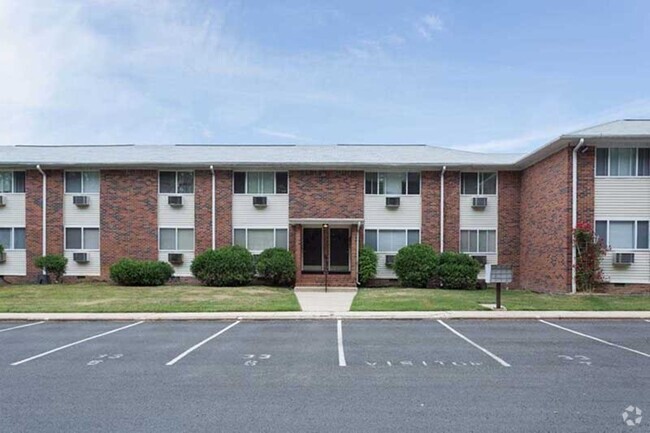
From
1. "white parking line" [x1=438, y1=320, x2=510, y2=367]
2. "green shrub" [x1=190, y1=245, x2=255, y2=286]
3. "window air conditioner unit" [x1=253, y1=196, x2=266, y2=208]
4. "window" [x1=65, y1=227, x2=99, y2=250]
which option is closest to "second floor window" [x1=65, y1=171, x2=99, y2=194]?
"window" [x1=65, y1=227, x2=99, y2=250]

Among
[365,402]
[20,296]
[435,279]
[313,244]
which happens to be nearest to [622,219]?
[435,279]

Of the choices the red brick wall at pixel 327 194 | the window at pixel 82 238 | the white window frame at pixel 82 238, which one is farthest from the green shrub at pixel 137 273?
the red brick wall at pixel 327 194

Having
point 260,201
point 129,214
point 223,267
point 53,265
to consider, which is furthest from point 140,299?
point 53,265

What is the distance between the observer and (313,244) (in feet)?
74.7

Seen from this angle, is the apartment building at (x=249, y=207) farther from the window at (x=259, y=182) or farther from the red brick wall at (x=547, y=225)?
the red brick wall at (x=547, y=225)

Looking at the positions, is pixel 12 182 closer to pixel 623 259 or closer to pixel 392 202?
pixel 392 202

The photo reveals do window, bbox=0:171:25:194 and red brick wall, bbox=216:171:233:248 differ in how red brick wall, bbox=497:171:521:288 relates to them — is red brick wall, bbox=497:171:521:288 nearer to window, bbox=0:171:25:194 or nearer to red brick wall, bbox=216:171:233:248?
red brick wall, bbox=216:171:233:248

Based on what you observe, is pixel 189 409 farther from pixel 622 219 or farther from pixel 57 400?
pixel 622 219

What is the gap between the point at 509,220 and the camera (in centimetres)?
2212

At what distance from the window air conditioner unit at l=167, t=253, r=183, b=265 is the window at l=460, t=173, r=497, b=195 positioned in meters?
14.0

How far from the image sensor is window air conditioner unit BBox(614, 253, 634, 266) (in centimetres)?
1722

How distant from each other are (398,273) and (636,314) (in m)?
9.70

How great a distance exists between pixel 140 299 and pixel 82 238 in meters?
8.61

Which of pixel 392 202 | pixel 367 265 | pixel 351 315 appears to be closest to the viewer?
pixel 351 315
